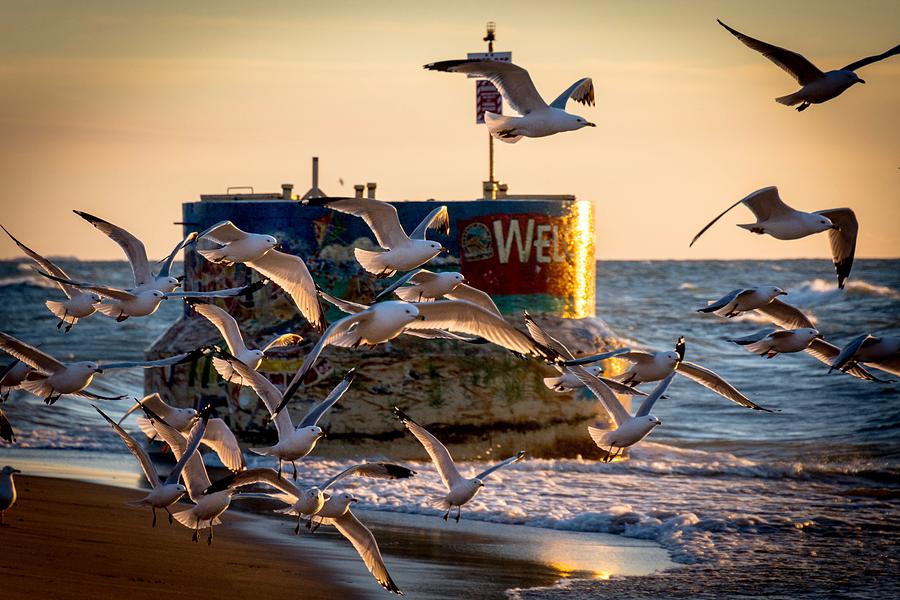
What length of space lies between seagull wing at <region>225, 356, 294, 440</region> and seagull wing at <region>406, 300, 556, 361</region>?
1.25 m

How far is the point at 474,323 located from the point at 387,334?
0.86 m

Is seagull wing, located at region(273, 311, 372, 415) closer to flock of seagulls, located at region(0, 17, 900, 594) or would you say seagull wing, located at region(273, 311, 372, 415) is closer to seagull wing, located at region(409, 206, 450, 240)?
flock of seagulls, located at region(0, 17, 900, 594)

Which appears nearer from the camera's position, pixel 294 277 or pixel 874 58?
pixel 874 58

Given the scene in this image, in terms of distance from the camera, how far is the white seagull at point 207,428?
1199 centimetres

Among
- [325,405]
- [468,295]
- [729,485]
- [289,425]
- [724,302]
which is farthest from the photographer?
[729,485]

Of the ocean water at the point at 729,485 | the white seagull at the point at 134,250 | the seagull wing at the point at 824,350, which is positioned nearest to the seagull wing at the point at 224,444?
the white seagull at the point at 134,250

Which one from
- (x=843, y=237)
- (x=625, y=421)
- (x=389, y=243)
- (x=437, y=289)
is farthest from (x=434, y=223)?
(x=843, y=237)

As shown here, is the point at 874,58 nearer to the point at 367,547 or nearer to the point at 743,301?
the point at 743,301

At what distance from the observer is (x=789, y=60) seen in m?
10.9

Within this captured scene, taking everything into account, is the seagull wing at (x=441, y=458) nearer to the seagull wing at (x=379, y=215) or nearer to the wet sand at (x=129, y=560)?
the wet sand at (x=129, y=560)

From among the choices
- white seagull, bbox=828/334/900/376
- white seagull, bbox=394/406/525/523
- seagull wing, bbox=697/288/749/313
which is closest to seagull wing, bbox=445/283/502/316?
white seagull, bbox=394/406/525/523

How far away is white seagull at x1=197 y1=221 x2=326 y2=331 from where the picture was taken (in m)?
11.4

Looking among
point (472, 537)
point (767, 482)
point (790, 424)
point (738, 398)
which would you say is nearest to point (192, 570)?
point (472, 537)

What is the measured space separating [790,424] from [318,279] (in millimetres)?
9498
